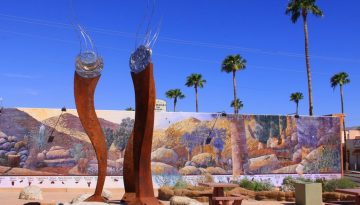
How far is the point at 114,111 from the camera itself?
983 inches

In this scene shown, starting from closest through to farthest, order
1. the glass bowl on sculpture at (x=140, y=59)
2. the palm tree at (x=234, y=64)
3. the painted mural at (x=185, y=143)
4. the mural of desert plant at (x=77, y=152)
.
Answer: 1. the glass bowl on sculpture at (x=140, y=59)
2. the painted mural at (x=185, y=143)
3. the mural of desert plant at (x=77, y=152)
4. the palm tree at (x=234, y=64)

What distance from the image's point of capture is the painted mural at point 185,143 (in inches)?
915

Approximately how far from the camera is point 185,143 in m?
25.9

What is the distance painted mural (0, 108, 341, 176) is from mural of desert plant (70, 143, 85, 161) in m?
0.05

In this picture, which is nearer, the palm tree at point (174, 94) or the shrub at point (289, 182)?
the shrub at point (289, 182)

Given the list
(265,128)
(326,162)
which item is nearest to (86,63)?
(265,128)

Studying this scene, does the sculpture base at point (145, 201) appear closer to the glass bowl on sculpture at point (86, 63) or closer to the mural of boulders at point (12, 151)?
the glass bowl on sculpture at point (86, 63)

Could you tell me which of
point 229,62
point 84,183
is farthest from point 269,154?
point 229,62

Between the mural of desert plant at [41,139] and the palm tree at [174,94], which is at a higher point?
the palm tree at [174,94]

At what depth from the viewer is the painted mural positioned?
23250mm

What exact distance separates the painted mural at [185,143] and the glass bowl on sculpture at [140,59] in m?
12.7

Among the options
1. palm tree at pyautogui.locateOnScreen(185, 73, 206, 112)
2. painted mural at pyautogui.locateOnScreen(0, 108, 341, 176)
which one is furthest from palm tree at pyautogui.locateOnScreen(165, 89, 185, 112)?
painted mural at pyautogui.locateOnScreen(0, 108, 341, 176)

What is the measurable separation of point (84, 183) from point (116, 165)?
5.74 feet

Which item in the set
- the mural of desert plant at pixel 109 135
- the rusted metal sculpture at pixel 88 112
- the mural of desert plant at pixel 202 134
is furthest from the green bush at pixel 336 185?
the rusted metal sculpture at pixel 88 112
